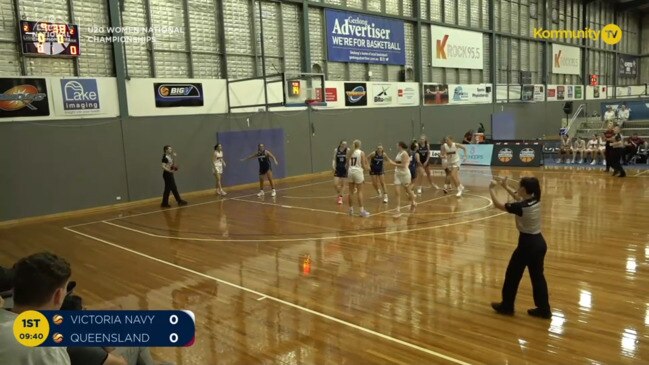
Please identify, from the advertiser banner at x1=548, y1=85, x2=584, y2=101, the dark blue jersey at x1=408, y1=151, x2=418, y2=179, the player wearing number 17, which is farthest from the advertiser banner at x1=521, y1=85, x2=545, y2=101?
the player wearing number 17

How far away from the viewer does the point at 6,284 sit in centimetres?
427

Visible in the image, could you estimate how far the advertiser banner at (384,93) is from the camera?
77.4 feet

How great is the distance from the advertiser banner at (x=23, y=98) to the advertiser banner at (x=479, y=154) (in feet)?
54.9

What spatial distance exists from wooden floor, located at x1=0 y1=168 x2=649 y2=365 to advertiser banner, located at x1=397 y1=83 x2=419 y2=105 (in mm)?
12438

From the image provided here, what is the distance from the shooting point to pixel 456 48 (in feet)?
90.0

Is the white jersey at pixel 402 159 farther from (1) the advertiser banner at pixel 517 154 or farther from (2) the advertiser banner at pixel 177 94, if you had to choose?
(1) the advertiser banner at pixel 517 154

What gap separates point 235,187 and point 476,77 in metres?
18.0

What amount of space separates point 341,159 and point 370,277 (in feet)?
20.1

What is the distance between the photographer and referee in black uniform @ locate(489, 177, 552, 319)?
5387mm

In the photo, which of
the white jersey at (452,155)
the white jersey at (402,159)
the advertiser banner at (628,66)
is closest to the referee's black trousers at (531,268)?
the white jersey at (402,159)

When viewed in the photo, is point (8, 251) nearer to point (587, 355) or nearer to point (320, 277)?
point (320, 277)

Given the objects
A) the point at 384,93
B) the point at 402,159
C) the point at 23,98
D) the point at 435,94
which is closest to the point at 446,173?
the point at 402,159

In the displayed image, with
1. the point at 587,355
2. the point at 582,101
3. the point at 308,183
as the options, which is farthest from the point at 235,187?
the point at 582,101
